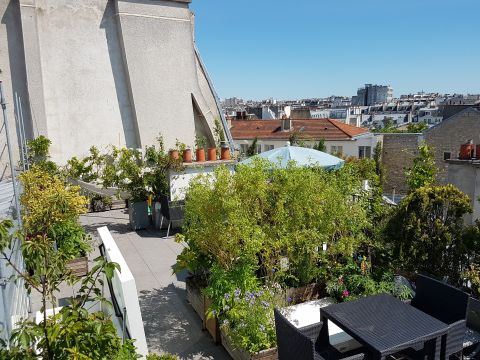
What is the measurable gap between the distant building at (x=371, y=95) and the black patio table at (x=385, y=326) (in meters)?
169

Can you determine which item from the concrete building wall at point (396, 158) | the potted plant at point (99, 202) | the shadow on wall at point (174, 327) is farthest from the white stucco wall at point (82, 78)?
the concrete building wall at point (396, 158)

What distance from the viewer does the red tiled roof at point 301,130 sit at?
33.8m

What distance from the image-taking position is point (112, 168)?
454 inches

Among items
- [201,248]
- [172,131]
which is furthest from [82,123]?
[201,248]

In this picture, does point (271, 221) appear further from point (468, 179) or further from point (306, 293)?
point (468, 179)

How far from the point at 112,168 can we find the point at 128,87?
4265 mm

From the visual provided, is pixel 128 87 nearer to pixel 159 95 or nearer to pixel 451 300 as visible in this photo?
pixel 159 95

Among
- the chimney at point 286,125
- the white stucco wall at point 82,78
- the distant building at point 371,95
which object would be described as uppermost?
the distant building at point 371,95

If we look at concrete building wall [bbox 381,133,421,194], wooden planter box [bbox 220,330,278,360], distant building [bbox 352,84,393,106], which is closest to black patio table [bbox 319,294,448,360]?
A: wooden planter box [bbox 220,330,278,360]

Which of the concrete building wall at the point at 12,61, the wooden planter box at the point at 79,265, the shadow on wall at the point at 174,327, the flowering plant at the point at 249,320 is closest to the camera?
the flowering plant at the point at 249,320

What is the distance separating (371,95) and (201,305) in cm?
17531

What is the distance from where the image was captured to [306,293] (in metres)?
6.08

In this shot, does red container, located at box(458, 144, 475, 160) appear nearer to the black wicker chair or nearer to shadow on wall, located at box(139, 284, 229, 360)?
the black wicker chair

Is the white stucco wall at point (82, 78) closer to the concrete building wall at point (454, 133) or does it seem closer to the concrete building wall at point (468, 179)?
the concrete building wall at point (468, 179)
